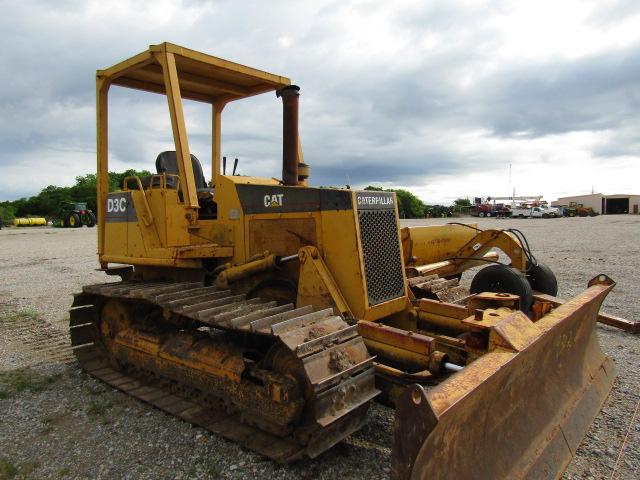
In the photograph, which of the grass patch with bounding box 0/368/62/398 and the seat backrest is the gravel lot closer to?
the grass patch with bounding box 0/368/62/398

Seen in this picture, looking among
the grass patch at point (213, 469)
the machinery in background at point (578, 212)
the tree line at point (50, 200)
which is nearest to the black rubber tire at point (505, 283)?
the grass patch at point (213, 469)

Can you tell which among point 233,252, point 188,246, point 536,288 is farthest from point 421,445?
point 536,288

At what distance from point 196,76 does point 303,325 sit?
3523mm

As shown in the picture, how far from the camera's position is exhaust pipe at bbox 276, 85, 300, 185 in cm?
461

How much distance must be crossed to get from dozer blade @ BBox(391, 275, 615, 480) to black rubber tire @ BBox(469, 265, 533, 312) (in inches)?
38.0

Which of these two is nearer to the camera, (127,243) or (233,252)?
(233,252)

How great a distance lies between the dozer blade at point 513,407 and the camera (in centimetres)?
238

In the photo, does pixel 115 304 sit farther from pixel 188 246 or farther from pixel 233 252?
pixel 233 252

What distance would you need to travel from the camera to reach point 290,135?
4.60 meters

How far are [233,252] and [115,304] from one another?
62.0 inches

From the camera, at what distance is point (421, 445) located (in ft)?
7.69

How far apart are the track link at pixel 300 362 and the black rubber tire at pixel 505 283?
267 cm

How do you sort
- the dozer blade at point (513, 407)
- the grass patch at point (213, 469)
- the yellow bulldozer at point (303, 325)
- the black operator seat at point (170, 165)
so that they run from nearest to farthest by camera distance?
the dozer blade at point (513, 407) < the yellow bulldozer at point (303, 325) < the grass patch at point (213, 469) < the black operator seat at point (170, 165)

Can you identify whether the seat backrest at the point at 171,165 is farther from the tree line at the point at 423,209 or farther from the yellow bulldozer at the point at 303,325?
the tree line at the point at 423,209
